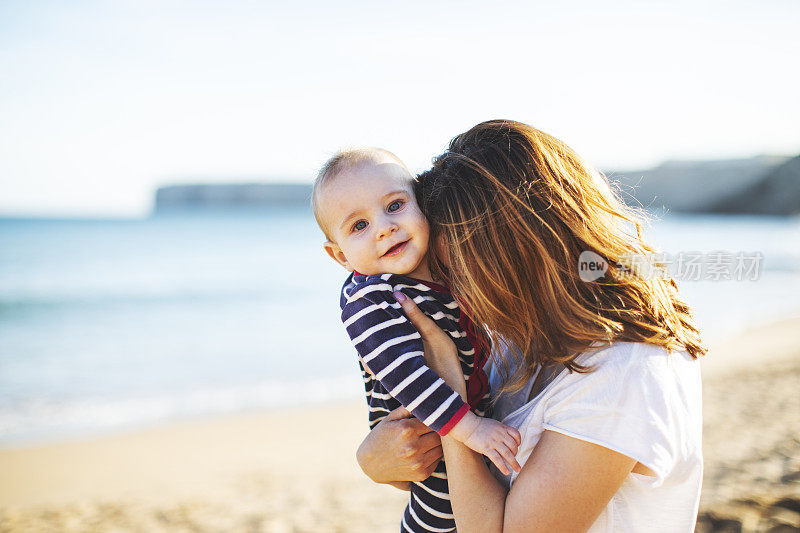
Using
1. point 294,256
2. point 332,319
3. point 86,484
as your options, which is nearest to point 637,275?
point 86,484

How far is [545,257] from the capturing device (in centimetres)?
143

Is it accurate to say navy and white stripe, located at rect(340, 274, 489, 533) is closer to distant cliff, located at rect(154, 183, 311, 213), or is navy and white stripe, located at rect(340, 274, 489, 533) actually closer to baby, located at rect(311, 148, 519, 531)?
baby, located at rect(311, 148, 519, 531)

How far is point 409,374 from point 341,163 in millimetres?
808

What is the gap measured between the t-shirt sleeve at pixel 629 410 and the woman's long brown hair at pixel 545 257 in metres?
0.05

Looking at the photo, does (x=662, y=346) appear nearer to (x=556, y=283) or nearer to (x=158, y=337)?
(x=556, y=283)

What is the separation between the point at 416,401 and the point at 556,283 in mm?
511

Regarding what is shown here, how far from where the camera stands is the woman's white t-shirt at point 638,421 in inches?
50.8

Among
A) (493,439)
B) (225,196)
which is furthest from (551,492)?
(225,196)

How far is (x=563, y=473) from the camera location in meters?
1.31

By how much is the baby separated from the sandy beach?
2.28 metres

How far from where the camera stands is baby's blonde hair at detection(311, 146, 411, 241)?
196 centimetres

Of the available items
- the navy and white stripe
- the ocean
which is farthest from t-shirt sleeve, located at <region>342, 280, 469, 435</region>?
the ocean

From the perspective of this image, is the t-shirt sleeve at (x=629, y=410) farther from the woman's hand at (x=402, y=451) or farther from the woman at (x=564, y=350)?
the woman's hand at (x=402, y=451)

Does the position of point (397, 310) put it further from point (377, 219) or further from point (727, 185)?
point (727, 185)
